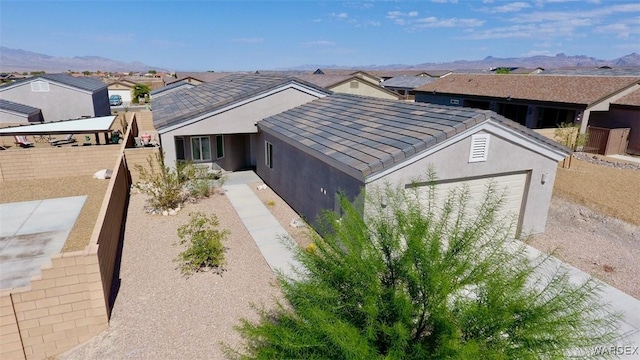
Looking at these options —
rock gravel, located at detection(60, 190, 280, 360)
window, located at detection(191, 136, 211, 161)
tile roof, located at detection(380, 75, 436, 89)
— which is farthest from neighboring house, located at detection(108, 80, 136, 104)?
rock gravel, located at detection(60, 190, 280, 360)

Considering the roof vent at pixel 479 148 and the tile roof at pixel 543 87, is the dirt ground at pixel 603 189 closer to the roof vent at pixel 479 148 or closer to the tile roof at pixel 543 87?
the tile roof at pixel 543 87

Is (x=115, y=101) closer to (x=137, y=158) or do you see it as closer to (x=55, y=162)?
(x=55, y=162)

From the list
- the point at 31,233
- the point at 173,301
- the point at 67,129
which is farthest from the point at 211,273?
the point at 67,129

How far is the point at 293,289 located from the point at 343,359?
115 centimetres

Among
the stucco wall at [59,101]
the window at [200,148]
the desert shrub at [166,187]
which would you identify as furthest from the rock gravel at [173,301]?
the stucco wall at [59,101]

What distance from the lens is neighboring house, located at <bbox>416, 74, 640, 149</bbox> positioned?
82.0 feet

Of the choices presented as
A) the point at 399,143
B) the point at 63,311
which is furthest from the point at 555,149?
the point at 63,311

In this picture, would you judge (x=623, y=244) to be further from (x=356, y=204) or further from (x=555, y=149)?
(x=356, y=204)

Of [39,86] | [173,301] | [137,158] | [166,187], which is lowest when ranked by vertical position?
[173,301]

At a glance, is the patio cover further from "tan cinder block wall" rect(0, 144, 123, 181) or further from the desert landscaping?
the desert landscaping

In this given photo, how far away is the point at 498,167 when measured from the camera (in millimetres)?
11414

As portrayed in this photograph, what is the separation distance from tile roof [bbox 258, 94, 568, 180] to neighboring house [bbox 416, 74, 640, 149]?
16673mm

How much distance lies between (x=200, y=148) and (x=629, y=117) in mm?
26447

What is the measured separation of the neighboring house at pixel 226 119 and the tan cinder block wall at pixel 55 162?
9.14ft
